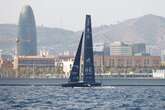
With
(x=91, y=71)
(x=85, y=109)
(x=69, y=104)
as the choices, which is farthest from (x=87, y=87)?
(x=85, y=109)

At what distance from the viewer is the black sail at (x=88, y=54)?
125812 mm

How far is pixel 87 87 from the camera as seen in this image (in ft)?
419

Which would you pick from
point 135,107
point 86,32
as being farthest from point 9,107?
point 86,32

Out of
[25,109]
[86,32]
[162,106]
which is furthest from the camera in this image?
[86,32]

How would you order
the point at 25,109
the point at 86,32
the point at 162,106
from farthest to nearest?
the point at 86,32, the point at 162,106, the point at 25,109

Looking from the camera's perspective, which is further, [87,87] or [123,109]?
[87,87]

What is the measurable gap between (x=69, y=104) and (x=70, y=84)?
5457cm

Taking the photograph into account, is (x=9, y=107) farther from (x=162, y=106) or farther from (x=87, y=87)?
(x=87, y=87)

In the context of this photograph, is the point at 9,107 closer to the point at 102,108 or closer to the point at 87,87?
the point at 102,108

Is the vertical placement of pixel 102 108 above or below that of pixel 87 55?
below

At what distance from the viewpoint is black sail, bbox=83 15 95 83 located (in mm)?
125812

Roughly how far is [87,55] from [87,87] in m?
5.16

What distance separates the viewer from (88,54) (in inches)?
5022

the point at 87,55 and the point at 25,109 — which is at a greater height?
the point at 87,55
